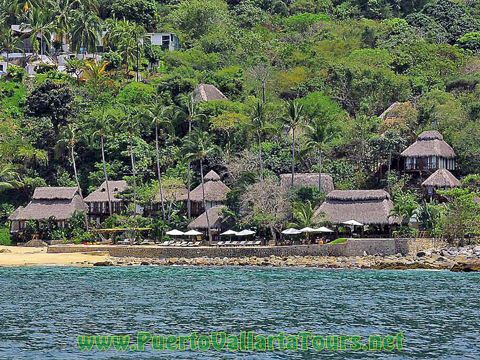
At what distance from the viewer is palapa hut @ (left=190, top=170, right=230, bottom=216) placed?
6956cm

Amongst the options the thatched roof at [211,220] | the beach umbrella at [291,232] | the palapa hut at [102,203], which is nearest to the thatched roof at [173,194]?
the thatched roof at [211,220]

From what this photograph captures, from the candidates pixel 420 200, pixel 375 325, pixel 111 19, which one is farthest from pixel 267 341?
pixel 111 19

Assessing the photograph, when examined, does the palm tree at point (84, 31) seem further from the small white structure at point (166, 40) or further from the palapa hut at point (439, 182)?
the palapa hut at point (439, 182)

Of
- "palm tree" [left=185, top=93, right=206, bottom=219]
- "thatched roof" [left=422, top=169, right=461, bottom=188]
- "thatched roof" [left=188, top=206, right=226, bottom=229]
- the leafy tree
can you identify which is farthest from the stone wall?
the leafy tree

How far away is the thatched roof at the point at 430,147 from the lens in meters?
67.8

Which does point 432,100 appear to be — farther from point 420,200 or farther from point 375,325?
point 375,325

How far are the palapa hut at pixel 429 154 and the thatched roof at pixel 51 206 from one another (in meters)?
24.4

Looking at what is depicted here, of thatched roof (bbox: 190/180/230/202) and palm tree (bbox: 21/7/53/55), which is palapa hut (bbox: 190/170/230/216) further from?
palm tree (bbox: 21/7/53/55)

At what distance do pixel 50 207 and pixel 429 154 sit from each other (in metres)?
27.8

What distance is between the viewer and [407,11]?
108438 mm

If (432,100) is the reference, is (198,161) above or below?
below

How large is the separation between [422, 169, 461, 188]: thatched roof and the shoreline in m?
7.86

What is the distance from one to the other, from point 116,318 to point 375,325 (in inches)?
387

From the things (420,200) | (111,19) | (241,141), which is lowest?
(420,200)
